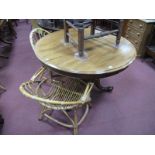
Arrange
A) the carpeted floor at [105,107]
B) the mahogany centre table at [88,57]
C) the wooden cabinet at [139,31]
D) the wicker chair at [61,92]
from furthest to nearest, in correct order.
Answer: the wooden cabinet at [139,31] → the carpeted floor at [105,107] → the wicker chair at [61,92] → the mahogany centre table at [88,57]

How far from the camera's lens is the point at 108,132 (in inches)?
64.3

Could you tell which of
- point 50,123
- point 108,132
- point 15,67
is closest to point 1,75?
point 15,67

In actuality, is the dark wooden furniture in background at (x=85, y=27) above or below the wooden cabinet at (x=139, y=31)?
above

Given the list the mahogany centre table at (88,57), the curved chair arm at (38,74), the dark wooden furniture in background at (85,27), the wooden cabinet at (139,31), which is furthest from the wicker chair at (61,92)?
the wooden cabinet at (139,31)

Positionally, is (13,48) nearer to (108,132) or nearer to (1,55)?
(1,55)

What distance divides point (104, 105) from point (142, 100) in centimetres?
51

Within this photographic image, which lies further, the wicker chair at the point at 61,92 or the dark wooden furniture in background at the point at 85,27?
the wicker chair at the point at 61,92

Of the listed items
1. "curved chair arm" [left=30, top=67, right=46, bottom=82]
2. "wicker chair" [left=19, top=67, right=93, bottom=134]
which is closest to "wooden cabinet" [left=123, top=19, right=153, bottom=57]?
"wicker chair" [left=19, top=67, right=93, bottom=134]

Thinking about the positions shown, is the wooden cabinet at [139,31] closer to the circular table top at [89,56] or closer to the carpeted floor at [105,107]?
the carpeted floor at [105,107]

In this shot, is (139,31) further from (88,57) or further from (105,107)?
(88,57)

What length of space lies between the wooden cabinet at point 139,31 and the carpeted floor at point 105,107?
398 millimetres

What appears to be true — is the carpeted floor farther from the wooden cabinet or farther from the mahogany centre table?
the mahogany centre table

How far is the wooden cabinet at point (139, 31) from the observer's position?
2.55 meters

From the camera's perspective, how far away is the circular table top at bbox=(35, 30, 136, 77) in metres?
1.25
